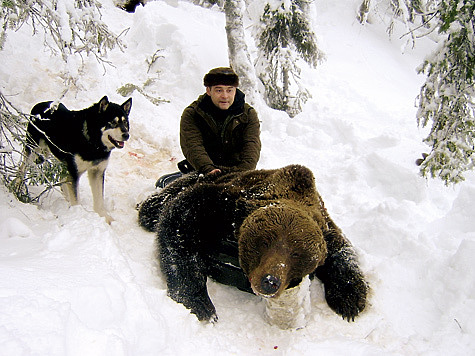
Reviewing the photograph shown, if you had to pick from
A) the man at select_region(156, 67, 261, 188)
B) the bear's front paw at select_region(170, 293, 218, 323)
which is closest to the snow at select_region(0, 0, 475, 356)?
the bear's front paw at select_region(170, 293, 218, 323)

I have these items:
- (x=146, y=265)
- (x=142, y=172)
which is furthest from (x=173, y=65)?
(x=146, y=265)

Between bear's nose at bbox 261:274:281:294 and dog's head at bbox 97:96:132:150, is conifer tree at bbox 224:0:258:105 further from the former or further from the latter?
bear's nose at bbox 261:274:281:294

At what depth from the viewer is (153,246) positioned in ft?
12.4

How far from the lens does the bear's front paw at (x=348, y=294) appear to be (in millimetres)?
3150

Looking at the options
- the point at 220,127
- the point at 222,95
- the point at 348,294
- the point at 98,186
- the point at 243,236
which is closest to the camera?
the point at 243,236

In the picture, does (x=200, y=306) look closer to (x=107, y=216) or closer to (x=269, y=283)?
(x=269, y=283)

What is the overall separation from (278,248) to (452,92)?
350 cm

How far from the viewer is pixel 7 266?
223 centimetres

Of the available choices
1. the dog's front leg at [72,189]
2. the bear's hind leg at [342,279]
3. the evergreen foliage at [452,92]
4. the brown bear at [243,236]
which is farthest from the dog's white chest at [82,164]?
the evergreen foliage at [452,92]

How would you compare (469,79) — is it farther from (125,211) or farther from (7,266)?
(7,266)

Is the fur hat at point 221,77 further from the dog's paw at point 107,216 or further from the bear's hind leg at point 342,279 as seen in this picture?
the bear's hind leg at point 342,279

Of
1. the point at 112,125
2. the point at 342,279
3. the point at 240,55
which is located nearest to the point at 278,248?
the point at 342,279

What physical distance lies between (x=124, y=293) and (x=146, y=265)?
1130mm

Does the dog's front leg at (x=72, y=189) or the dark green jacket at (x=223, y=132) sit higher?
the dark green jacket at (x=223, y=132)
